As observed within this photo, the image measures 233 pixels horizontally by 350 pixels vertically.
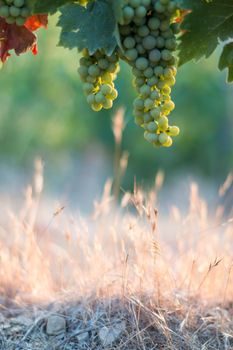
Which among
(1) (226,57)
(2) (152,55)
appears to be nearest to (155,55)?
(2) (152,55)

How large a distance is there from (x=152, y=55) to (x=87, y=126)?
315 inches

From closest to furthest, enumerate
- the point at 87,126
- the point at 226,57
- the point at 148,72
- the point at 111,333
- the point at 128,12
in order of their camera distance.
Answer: the point at 128,12, the point at 148,72, the point at 226,57, the point at 111,333, the point at 87,126

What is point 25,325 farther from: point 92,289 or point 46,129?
point 46,129

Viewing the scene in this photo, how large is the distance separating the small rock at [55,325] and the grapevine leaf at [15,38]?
0.94 meters

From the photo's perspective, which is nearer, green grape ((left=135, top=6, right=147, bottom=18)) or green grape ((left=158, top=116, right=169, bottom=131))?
green grape ((left=135, top=6, right=147, bottom=18))

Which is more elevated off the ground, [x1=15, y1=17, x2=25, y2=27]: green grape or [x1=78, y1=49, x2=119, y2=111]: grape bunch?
[x1=15, y1=17, x2=25, y2=27]: green grape

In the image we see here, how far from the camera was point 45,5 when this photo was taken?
1397 mm

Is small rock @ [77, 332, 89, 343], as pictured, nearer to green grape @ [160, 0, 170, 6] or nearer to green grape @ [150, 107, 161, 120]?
green grape @ [150, 107, 161, 120]

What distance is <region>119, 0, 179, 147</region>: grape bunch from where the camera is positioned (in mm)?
1323

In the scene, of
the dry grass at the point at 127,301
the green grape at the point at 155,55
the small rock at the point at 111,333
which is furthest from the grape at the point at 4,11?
the small rock at the point at 111,333

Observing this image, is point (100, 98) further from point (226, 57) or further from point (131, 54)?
point (226, 57)

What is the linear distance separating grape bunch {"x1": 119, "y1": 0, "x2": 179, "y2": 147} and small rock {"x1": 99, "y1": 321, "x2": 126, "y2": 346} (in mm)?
808

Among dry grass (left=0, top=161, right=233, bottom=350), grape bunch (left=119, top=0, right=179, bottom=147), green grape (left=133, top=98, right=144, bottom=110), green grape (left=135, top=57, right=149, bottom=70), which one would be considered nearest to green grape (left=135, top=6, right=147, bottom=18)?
grape bunch (left=119, top=0, right=179, bottom=147)

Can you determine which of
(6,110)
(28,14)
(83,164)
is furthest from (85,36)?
(83,164)
